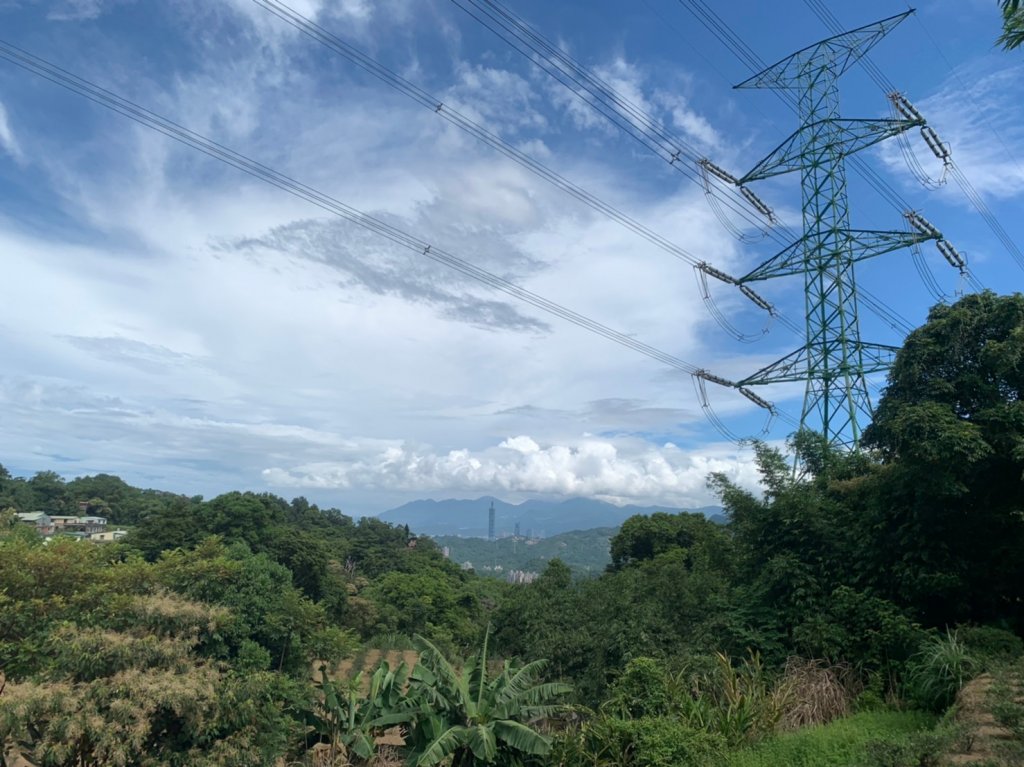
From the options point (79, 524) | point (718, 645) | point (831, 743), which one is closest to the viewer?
point (831, 743)

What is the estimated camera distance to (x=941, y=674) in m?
9.01

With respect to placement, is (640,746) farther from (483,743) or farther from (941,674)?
(941,674)

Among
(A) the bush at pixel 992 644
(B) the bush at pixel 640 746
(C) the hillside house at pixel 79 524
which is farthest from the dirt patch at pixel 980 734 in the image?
(C) the hillside house at pixel 79 524

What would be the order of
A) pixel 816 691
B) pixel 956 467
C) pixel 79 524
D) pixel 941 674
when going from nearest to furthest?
pixel 941 674
pixel 816 691
pixel 956 467
pixel 79 524

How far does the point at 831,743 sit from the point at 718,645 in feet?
18.2

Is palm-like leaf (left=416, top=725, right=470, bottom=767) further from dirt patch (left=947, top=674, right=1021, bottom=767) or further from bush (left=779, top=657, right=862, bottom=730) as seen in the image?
dirt patch (left=947, top=674, right=1021, bottom=767)

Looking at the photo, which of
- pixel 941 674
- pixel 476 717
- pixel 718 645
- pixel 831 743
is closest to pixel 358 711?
pixel 476 717

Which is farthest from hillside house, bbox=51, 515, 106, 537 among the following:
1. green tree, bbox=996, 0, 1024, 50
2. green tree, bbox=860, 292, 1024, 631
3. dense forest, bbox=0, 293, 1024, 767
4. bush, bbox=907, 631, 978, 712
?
green tree, bbox=996, 0, 1024, 50

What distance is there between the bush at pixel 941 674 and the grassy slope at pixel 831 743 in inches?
14.4

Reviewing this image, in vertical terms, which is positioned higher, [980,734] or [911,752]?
[980,734]

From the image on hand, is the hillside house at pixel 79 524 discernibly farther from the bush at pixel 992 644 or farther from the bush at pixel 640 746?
the bush at pixel 992 644

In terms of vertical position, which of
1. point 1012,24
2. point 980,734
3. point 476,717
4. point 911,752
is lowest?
point 476,717

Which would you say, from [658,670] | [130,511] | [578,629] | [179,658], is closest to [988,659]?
[658,670]

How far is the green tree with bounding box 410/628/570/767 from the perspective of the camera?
1031cm
